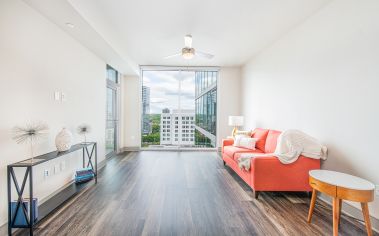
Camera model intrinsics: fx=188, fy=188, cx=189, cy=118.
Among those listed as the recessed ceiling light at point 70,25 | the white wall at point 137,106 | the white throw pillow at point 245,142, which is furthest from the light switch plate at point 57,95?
the white throw pillow at point 245,142

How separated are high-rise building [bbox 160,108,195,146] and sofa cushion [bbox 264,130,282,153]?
3.11 meters

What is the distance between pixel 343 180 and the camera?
193 cm

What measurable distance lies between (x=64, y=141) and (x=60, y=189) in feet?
2.79

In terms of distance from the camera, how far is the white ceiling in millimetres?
2633

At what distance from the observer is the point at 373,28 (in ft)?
6.71

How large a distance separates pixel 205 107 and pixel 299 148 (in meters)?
4.34

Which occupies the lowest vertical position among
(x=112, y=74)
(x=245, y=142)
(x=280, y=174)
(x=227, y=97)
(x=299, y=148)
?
(x=280, y=174)

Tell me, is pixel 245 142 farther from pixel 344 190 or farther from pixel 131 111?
pixel 131 111

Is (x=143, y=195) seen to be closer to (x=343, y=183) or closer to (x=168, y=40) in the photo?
(x=343, y=183)

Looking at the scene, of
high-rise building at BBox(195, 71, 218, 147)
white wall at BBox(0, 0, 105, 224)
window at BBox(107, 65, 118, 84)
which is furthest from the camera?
high-rise building at BBox(195, 71, 218, 147)

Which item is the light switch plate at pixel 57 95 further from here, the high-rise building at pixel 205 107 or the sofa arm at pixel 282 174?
the high-rise building at pixel 205 107

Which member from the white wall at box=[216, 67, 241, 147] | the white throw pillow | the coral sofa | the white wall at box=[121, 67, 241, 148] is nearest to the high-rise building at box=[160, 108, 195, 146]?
the white wall at box=[121, 67, 241, 148]

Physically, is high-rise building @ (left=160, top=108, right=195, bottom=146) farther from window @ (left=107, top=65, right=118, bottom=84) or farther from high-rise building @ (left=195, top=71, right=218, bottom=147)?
window @ (left=107, top=65, right=118, bottom=84)

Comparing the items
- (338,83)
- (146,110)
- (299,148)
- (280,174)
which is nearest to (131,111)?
(146,110)
